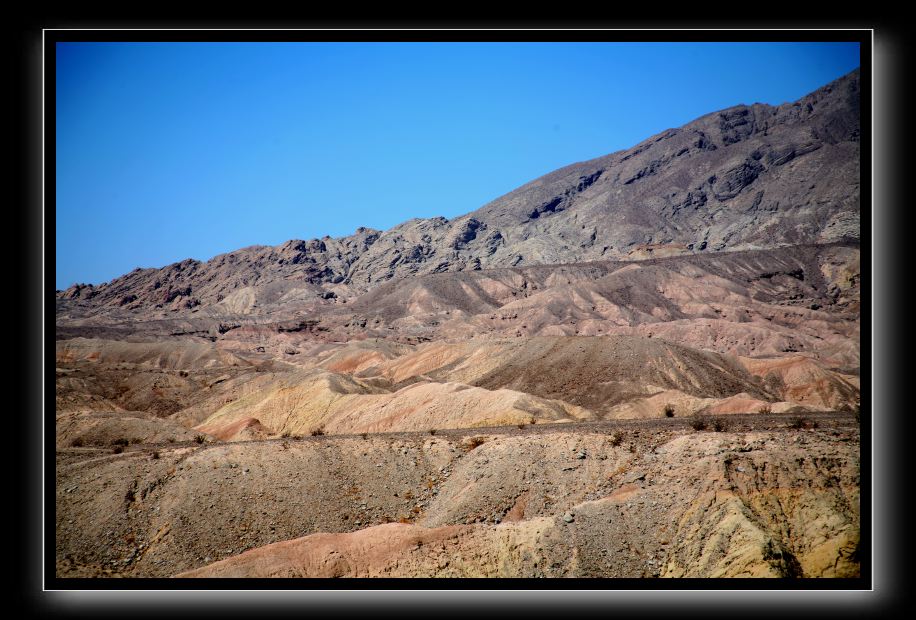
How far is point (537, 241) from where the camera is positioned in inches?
7534

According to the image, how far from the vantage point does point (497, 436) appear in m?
25.1

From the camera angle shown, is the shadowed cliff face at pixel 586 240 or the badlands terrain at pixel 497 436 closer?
the badlands terrain at pixel 497 436

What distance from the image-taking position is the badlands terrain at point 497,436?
14523 millimetres

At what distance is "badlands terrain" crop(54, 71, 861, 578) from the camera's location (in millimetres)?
14523

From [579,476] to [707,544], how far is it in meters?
5.43

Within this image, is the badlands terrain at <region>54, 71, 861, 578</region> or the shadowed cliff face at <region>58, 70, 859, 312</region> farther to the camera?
the shadowed cliff face at <region>58, 70, 859, 312</region>

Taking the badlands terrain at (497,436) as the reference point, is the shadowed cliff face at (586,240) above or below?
above

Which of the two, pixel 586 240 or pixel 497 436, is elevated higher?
pixel 586 240

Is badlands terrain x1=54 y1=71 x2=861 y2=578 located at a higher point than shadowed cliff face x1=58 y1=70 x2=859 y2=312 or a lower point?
lower

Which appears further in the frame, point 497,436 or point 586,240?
point 586,240
